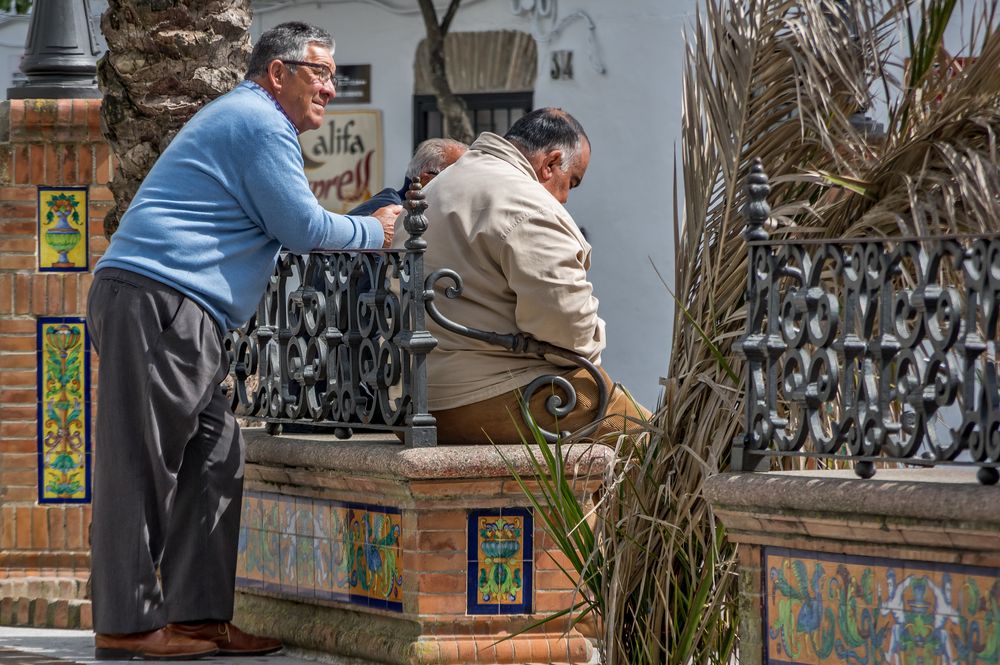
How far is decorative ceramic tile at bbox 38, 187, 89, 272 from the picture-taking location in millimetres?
7188

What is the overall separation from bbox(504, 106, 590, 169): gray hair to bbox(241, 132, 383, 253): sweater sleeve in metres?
0.72

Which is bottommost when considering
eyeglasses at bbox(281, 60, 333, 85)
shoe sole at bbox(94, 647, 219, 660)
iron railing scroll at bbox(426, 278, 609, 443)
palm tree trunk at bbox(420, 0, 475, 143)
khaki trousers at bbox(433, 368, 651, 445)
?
shoe sole at bbox(94, 647, 219, 660)

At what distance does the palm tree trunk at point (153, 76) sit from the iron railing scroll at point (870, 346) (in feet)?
9.71

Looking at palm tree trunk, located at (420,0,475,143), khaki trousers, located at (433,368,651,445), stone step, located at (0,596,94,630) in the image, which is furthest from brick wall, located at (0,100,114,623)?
palm tree trunk, located at (420,0,475,143)

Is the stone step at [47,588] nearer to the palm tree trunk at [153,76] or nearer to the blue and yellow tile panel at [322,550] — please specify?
the blue and yellow tile panel at [322,550]

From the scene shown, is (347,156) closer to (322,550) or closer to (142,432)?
(322,550)

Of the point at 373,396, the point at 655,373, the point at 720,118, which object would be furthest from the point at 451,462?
the point at 655,373

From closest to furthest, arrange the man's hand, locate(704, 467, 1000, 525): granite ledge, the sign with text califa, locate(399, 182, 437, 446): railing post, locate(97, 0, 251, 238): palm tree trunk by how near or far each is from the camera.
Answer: locate(704, 467, 1000, 525): granite ledge → locate(399, 182, 437, 446): railing post → the man's hand → locate(97, 0, 251, 238): palm tree trunk → the sign with text califa

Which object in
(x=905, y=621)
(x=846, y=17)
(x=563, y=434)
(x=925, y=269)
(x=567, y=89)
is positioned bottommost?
(x=905, y=621)

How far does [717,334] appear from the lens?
4.98m

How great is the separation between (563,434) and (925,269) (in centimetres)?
171

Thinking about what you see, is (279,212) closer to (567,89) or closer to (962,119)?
(962,119)

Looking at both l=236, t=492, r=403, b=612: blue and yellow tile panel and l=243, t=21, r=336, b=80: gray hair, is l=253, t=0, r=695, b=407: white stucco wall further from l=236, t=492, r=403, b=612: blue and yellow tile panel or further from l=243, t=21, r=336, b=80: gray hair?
l=243, t=21, r=336, b=80: gray hair

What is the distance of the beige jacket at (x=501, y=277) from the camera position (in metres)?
5.44
